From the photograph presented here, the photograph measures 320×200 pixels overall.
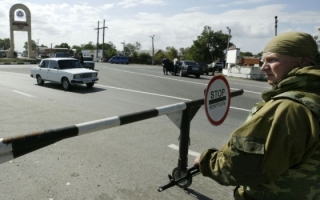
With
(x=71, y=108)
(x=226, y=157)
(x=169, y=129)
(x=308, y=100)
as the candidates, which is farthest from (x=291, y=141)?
(x=71, y=108)

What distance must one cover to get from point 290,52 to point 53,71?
14252 millimetres

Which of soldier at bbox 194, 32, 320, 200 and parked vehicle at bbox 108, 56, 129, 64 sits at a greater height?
parked vehicle at bbox 108, 56, 129, 64

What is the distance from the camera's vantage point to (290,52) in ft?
4.73

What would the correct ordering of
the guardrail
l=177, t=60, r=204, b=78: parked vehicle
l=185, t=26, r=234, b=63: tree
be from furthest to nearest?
l=185, t=26, r=234, b=63: tree → l=177, t=60, r=204, b=78: parked vehicle → the guardrail

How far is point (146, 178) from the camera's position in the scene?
11.9 ft

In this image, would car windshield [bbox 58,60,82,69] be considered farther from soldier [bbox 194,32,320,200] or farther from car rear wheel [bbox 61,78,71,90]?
soldier [bbox 194,32,320,200]

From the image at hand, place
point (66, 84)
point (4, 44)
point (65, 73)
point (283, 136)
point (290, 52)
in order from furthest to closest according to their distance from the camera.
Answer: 1. point (4, 44)
2. point (65, 73)
3. point (66, 84)
4. point (290, 52)
5. point (283, 136)

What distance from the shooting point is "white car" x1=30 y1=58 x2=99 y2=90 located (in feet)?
43.3

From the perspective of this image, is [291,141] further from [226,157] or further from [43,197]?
[43,197]

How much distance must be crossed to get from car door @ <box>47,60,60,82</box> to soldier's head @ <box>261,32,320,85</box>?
13741 millimetres

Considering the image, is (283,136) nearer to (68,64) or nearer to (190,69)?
(68,64)

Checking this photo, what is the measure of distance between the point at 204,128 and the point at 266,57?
15.8 ft

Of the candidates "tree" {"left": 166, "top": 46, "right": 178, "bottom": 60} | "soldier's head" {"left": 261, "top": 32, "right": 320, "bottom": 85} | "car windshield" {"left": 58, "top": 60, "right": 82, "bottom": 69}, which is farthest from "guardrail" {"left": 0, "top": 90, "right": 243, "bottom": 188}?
"tree" {"left": 166, "top": 46, "right": 178, "bottom": 60}

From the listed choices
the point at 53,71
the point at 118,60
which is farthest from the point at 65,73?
the point at 118,60
